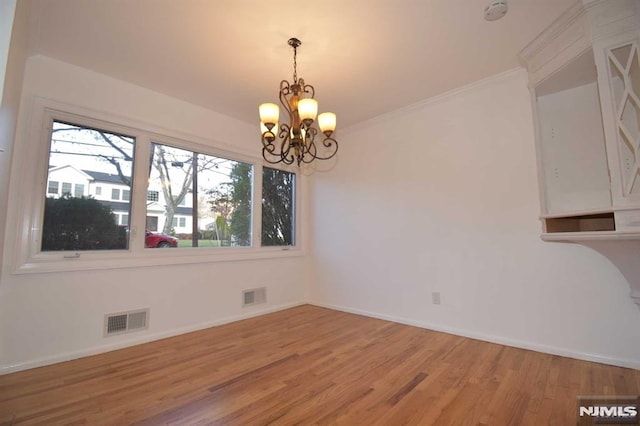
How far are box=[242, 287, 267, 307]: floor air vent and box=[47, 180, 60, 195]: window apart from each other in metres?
2.27

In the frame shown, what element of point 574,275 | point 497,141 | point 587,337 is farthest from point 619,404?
point 497,141

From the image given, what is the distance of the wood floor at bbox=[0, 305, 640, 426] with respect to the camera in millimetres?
1722

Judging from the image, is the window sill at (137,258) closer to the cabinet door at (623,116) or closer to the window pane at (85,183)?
the window pane at (85,183)

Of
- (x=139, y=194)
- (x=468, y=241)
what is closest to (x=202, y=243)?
(x=139, y=194)

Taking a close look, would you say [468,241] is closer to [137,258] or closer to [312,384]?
[312,384]

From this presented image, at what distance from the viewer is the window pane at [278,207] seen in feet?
14.3

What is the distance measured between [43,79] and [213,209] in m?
1.99

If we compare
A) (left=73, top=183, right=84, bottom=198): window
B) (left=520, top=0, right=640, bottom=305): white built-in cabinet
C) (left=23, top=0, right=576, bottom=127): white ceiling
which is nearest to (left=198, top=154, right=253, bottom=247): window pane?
(left=23, top=0, right=576, bottom=127): white ceiling

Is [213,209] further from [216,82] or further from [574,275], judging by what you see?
[574,275]

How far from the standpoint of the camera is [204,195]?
3658mm

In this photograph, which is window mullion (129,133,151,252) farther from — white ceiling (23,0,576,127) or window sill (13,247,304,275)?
white ceiling (23,0,576,127)

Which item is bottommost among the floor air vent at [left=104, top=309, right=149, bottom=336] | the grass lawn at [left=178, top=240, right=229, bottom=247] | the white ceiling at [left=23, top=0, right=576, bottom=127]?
the floor air vent at [left=104, top=309, right=149, bottom=336]

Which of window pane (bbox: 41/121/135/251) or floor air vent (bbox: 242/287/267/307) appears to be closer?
window pane (bbox: 41/121/135/251)

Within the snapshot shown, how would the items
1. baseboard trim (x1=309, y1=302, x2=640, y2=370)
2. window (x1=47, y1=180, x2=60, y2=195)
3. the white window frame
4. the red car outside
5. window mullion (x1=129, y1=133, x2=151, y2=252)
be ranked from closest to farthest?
baseboard trim (x1=309, y1=302, x2=640, y2=370) → the white window frame → window (x1=47, y1=180, x2=60, y2=195) → window mullion (x1=129, y1=133, x2=151, y2=252) → the red car outside
